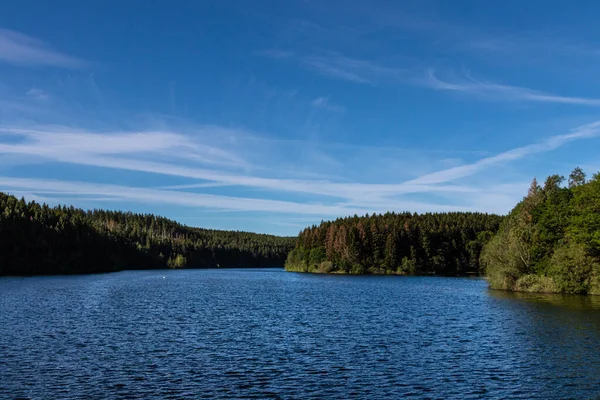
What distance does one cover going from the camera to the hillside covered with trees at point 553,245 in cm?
7775

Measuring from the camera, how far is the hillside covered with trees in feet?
255

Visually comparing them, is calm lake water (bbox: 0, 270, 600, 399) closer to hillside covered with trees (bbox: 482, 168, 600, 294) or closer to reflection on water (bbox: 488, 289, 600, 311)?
reflection on water (bbox: 488, 289, 600, 311)

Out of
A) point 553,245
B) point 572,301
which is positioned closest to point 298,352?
point 572,301

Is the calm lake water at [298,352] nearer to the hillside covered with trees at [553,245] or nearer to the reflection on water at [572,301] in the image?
the reflection on water at [572,301]

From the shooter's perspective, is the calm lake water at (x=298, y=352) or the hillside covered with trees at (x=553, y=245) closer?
the calm lake water at (x=298, y=352)

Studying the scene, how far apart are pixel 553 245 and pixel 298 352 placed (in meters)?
69.4

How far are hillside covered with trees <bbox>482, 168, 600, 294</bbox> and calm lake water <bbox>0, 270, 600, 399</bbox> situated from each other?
19.1 meters

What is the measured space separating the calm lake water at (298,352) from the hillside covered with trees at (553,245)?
19054mm

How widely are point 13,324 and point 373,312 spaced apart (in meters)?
38.9

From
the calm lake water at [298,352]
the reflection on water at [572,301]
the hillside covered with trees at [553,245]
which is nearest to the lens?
the calm lake water at [298,352]

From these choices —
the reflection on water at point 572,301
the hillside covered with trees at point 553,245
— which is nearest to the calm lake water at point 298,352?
the reflection on water at point 572,301

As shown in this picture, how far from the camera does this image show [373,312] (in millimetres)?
61938

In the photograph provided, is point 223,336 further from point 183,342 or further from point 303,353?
point 303,353

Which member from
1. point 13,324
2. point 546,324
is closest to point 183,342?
point 13,324
